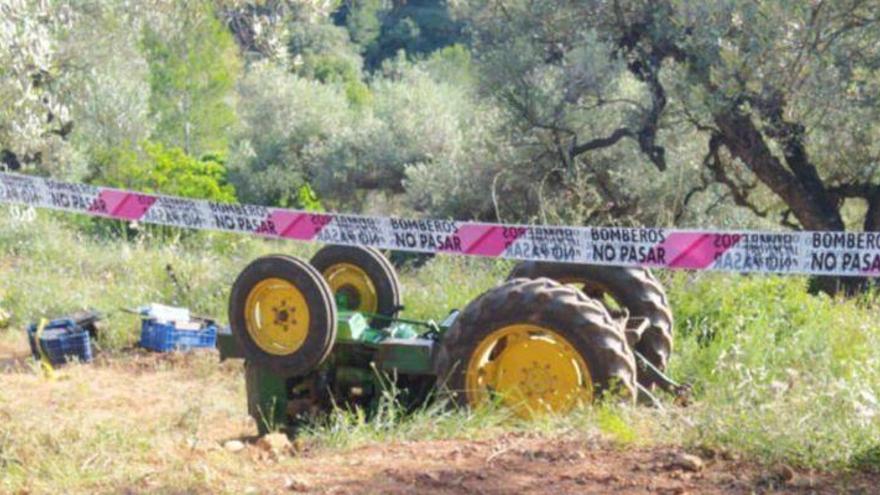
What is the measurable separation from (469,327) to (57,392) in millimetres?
4473

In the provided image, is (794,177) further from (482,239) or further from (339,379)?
(339,379)

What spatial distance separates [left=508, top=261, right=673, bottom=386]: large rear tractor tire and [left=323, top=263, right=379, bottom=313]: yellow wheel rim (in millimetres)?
1100

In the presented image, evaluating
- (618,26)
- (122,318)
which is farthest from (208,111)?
(122,318)

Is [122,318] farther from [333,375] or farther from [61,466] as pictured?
[61,466]

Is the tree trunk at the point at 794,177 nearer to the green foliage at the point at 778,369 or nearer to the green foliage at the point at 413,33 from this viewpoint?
the green foliage at the point at 778,369

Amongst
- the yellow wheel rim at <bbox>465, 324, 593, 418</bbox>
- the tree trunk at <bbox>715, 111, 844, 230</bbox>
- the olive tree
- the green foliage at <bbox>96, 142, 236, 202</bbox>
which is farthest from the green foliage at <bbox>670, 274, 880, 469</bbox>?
the green foliage at <bbox>96, 142, 236, 202</bbox>

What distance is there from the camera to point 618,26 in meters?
16.3

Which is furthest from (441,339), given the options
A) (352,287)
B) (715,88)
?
(715,88)

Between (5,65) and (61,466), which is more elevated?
(5,65)

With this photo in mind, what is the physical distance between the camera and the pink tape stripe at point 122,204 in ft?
34.0

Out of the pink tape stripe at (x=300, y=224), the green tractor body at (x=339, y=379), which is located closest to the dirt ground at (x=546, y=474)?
the green tractor body at (x=339, y=379)

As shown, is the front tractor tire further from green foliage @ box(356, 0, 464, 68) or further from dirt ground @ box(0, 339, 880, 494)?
green foliage @ box(356, 0, 464, 68)

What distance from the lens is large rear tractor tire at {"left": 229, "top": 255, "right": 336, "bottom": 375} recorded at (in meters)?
6.74

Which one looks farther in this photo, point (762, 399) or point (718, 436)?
point (762, 399)
